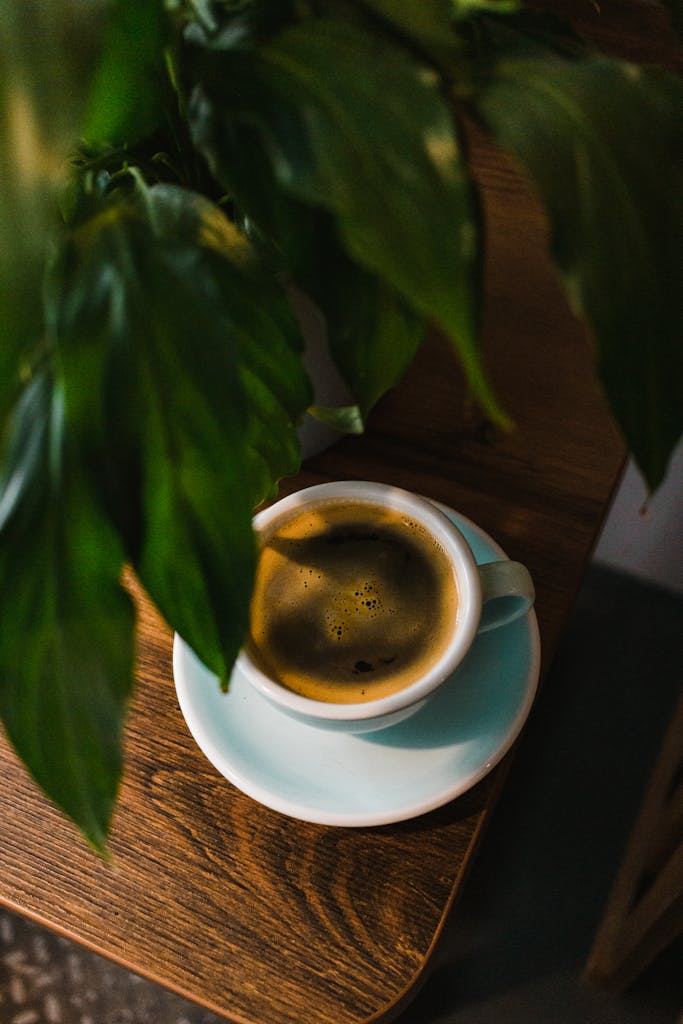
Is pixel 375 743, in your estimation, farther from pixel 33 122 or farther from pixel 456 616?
pixel 33 122

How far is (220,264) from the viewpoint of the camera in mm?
268

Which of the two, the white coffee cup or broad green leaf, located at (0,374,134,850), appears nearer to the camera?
broad green leaf, located at (0,374,134,850)

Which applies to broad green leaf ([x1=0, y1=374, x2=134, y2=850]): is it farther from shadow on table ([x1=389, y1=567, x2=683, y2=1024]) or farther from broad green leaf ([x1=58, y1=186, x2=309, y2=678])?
shadow on table ([x1=389, y1=567, x2=683, y2=1024])

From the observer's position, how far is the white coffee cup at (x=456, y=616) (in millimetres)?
370

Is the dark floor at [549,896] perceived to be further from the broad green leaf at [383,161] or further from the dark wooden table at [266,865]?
the broad green leaf at [383,161]

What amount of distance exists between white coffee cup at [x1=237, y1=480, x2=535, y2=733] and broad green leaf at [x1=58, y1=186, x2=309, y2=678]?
0.32ft

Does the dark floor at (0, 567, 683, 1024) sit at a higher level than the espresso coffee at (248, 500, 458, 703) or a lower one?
lower

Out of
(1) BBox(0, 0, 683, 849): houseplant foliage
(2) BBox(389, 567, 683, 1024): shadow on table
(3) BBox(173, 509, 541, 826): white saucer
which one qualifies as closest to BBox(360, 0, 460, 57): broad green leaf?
(1) BBox(0, 0, 683, 849): houseplant foliage

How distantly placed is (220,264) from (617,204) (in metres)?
0.11

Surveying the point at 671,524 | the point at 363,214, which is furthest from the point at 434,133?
the point at 671,524

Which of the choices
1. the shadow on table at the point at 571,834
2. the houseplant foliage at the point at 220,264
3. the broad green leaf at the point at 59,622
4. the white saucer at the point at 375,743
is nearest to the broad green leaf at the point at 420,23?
the houseplant foliage at the point at 220,264

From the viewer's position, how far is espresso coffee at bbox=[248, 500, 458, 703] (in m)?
0.41

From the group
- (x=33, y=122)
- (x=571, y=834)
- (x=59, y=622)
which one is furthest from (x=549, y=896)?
(x=33, y=122)

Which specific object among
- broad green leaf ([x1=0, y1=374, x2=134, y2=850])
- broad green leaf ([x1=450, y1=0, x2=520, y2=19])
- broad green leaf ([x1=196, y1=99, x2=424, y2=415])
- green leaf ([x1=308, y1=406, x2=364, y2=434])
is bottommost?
green leaf ([x1=308, y1=406, x2=364, y2=434])
